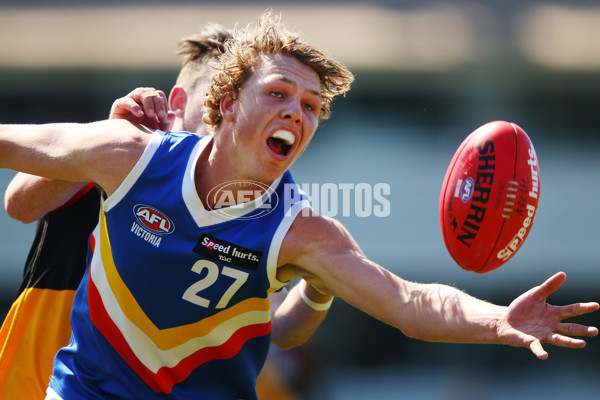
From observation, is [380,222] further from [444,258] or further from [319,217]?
[319,217]

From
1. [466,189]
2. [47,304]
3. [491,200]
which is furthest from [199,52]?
[491,200]

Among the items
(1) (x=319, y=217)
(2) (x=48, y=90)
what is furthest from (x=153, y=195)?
(2) (x=48, y=90)

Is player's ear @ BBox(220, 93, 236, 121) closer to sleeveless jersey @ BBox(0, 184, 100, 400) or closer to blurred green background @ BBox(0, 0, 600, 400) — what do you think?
sleeveless jersey @ BBox(0, 184, 100, 400)

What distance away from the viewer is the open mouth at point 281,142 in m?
4.15

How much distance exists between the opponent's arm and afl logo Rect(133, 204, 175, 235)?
1.98 ft

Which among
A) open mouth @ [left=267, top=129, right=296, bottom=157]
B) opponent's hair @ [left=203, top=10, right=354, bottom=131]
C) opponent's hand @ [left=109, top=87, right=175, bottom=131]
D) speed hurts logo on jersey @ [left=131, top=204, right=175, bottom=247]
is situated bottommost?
speed hurts logo on jersey @ [left=131, top=204, right=175, bottom=247]

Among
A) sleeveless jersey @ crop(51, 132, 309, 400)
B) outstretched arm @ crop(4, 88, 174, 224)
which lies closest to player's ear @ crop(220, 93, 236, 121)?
sleeveless jersey @ crop(51, 132, 309, 400)

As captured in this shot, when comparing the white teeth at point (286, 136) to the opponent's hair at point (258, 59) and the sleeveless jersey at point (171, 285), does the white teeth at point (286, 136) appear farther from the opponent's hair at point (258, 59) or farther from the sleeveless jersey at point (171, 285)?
the opponent's hair at point (258, 59)

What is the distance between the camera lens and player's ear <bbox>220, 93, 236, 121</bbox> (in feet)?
14.4

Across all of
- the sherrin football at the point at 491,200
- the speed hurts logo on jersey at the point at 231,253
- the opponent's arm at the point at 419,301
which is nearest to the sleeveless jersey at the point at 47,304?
the speed hurts logo on jersey at the point at 231,253

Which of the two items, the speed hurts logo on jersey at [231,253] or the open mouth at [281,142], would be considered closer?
the speed hurts logo on jersey at [231,253]

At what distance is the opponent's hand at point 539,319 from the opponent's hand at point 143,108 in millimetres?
2153

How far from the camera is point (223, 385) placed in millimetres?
4273

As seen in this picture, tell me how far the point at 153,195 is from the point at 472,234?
162cm
